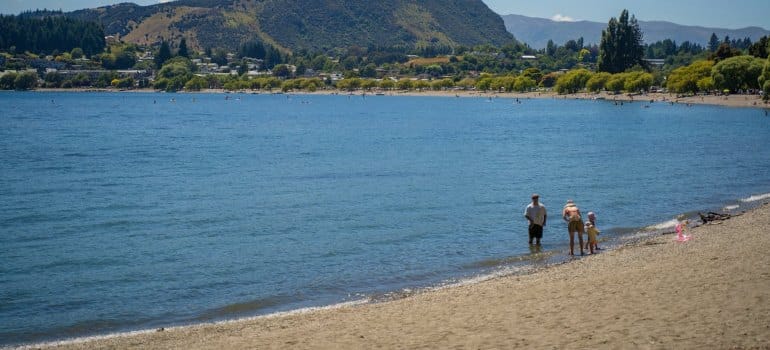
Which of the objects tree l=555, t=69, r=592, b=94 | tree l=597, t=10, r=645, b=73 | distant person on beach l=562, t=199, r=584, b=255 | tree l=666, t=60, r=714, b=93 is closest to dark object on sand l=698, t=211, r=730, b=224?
distant person on beach l=562, t=199, r=584, b=255

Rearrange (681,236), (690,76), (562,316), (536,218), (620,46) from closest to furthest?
(562,316), (681,236), (536,218), (690,76), (620,46)

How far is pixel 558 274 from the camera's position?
19.7m

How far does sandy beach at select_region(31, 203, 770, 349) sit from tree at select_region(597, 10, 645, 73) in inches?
6451

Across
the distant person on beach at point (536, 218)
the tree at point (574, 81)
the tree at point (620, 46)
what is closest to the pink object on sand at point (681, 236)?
the distant person on beach at point (536, 218)

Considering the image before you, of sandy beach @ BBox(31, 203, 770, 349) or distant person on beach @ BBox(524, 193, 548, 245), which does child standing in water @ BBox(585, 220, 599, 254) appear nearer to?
distant person on beach @ BBox(524, 193, 548, 245)

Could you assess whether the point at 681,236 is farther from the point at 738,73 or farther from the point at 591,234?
the point at 738,73

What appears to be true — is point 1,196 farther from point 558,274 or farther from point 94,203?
point 558,274

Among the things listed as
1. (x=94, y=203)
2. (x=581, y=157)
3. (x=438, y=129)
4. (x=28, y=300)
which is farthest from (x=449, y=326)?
(x=438, y=129)

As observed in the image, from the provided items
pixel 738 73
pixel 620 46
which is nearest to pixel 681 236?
pixel 738 73

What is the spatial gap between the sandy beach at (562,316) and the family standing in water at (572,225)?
2.82 m

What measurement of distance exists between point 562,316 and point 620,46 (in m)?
174

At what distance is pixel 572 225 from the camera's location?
23406mm

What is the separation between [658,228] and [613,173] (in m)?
21.1

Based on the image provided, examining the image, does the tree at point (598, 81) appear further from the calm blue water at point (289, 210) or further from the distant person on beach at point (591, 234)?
the distant person on beach at point (591, 234)
